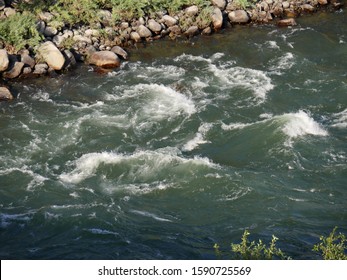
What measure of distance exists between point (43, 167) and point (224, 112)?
5.50 m

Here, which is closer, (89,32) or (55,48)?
(55,48)

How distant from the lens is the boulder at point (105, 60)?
18922mm

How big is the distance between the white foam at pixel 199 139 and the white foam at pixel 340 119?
3466 millimetres

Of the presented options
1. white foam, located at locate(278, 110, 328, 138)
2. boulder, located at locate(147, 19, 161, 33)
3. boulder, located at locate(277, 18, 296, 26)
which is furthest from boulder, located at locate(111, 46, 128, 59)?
white foam, located at locate(278, 110, 328, 138)

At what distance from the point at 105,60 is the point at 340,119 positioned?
27.3 feet

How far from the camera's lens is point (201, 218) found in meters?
→ 11.4

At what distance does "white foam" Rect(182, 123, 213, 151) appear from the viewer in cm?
1415

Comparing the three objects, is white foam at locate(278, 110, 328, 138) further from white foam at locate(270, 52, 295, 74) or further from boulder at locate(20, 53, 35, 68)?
boulder at locate(20, 53, 35, 68)

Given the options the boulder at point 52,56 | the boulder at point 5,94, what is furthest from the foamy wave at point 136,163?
the boulder at point 52,56

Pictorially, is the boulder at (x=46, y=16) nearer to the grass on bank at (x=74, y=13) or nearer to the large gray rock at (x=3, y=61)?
the grass on bank at (x=74, y=13)

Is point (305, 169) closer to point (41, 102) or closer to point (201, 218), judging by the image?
point (201, 218)

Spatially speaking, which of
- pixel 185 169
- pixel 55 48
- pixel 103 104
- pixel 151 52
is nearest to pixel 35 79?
pixel 55 48

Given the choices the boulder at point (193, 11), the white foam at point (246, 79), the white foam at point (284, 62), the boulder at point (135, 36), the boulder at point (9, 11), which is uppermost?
the boulder at point (9, 11)

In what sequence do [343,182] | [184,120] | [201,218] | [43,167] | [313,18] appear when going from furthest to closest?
[313,18] < [184,120] < [43,167] < [343,182] < [201,218]
